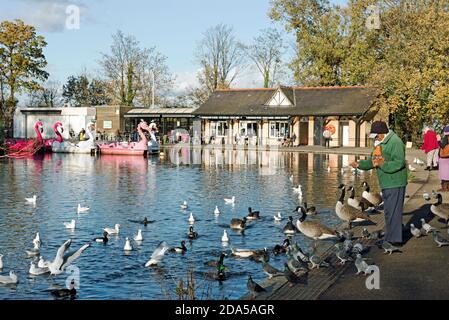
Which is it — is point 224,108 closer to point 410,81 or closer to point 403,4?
point 403,4

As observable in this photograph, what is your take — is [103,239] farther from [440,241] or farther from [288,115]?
[288,115]

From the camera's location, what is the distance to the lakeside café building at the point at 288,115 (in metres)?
58.5

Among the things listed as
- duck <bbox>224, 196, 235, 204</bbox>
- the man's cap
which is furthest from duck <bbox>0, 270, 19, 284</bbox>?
duck <bbox>224, 196, 235, 204</bbox>

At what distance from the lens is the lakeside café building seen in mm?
58469

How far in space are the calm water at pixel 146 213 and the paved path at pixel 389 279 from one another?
4.21ft

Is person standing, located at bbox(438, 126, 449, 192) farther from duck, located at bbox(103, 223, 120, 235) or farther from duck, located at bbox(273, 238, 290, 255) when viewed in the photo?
duck, located at bbox(103, 223, 120, 235)

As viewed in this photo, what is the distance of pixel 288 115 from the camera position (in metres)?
60.3

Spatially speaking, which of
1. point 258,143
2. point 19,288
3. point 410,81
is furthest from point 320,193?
point 258,143

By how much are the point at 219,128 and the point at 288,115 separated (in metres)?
8.59

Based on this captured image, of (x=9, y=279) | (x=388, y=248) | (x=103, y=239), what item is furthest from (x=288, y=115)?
(x=9, y=279)

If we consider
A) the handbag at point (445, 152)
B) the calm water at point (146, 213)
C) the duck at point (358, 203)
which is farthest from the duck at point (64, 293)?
the handbag at point (445, 152)

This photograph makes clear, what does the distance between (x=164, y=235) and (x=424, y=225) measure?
236 inches

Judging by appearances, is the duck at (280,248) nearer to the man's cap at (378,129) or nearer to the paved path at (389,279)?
the paved path at (389,279)

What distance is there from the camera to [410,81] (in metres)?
40.0
